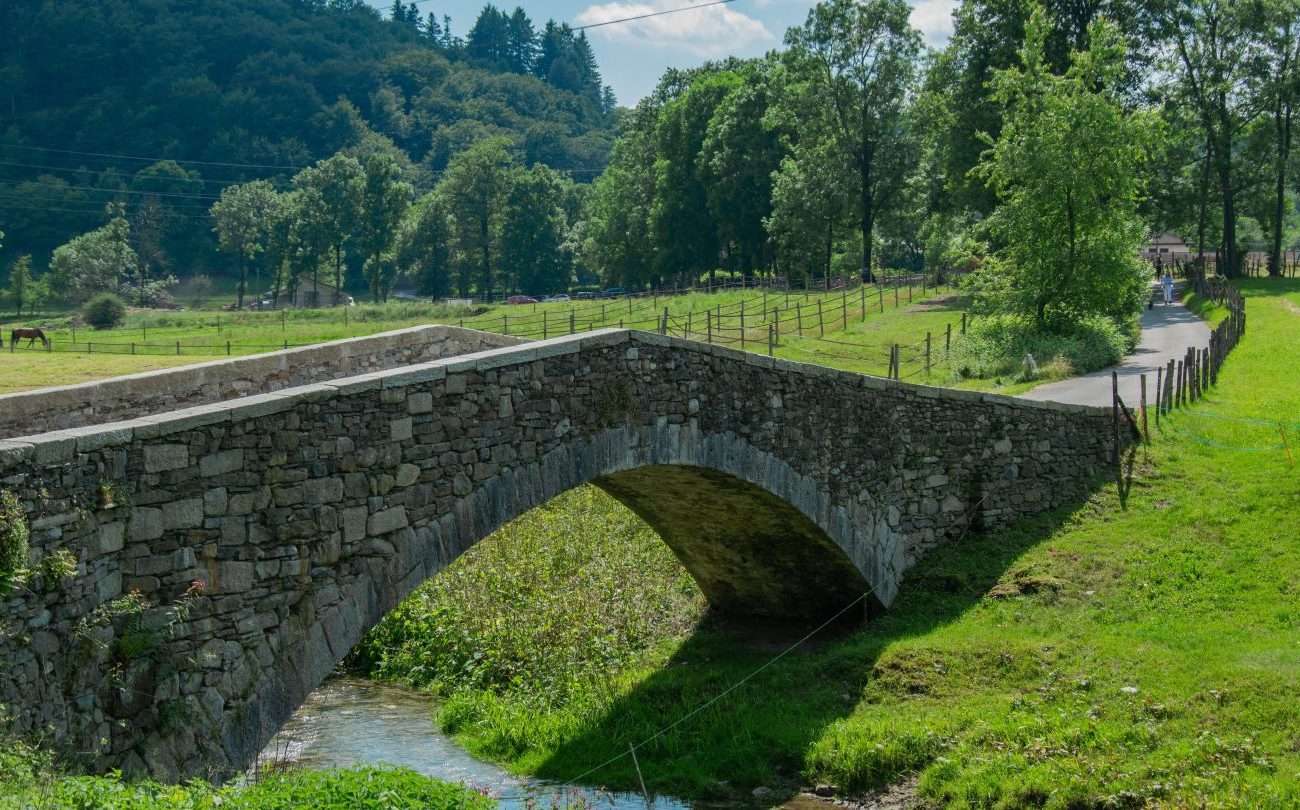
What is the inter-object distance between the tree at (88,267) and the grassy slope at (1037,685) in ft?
291

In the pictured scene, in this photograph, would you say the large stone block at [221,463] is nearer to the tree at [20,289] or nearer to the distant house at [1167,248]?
the distant house at [1167,248]

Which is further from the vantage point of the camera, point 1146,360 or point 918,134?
point 918,134

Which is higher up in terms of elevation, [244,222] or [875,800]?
[244,222]

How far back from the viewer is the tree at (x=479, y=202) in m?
99.3

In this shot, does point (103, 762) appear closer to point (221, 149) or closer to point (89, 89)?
point (221, 149)

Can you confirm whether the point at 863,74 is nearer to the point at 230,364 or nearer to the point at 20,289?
the point at 230,364

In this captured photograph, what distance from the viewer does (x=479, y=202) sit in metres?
99.6

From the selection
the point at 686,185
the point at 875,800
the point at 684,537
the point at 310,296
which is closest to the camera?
the point at 875,800

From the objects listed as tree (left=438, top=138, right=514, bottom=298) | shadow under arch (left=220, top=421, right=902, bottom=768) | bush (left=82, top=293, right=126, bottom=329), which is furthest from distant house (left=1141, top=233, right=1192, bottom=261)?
shadow under arch (left=220, top=421, right=902, bottom=768)

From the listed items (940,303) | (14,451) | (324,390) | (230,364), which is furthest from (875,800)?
(940,303)

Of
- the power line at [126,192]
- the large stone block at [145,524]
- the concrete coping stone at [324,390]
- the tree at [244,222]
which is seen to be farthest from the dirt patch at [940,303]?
the power line at [126,192]

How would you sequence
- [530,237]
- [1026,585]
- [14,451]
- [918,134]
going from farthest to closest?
[530,237] < [918,134] < [1026,585] < [14,451]

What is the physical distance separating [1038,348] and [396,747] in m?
21.3

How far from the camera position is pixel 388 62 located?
18388 centimetres
